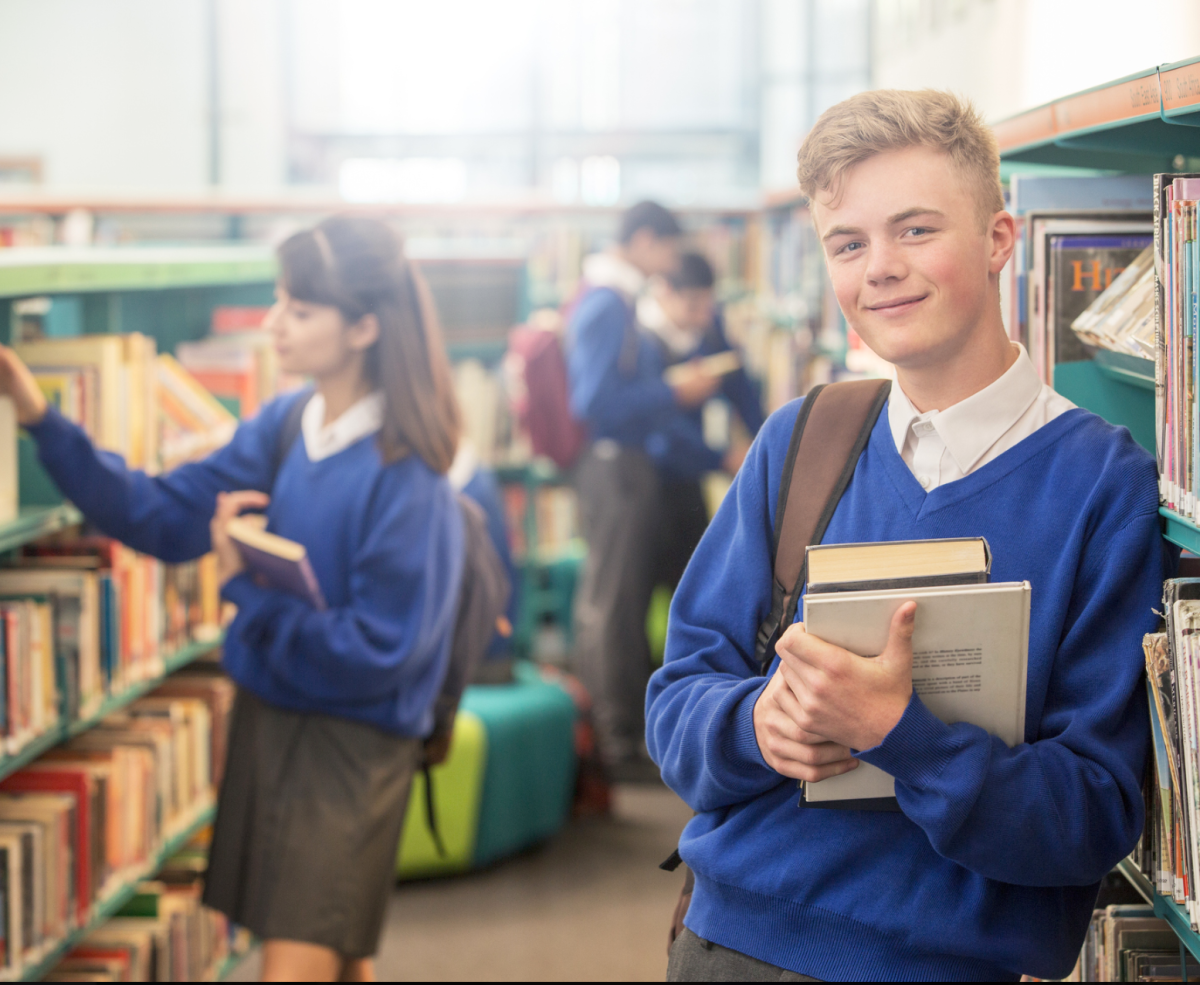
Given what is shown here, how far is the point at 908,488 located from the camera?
1206mm

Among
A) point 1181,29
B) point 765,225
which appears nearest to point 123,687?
point 1181,29

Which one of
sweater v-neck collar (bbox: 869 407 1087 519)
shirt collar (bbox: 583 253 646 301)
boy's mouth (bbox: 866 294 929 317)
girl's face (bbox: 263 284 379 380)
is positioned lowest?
sweater v-neck collar (bbox: 869 407 1087 519)

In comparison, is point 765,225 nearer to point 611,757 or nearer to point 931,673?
point 611,757

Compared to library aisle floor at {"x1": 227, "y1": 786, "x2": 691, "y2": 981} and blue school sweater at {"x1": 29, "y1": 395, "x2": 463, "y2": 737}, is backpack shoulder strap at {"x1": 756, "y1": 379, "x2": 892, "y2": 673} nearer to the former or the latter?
blue school sweater at {"x1": 29, "y1": 395, "x2": 463, "y2": 737}

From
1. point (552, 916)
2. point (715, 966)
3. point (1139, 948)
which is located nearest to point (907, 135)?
point (715, 966)

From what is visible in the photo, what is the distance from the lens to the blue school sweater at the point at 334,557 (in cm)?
209

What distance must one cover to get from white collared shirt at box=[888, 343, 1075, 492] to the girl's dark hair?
1.20m

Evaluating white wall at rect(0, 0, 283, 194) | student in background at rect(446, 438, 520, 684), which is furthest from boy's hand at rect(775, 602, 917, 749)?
white wall at rect(0, 0, 283, 194)

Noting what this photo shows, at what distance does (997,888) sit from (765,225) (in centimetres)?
517

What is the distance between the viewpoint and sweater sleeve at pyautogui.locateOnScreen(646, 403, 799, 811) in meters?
1.18

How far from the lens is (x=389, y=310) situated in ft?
7.45

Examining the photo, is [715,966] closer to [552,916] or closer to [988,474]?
[988,474]

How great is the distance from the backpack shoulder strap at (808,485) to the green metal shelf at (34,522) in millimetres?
1315

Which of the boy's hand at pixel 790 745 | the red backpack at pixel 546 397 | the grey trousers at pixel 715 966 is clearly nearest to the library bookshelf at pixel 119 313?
the red backpack at pixel 546 397
